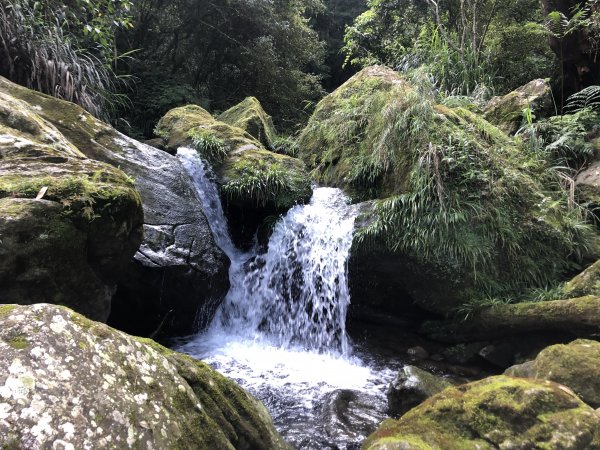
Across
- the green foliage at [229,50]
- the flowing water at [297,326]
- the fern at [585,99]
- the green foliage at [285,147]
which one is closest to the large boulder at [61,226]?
the flowing water at [297,326]

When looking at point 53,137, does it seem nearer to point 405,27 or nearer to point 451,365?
point 451,365

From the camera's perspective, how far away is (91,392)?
152 centimetres

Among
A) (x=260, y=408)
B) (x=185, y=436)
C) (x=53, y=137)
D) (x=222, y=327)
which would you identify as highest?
(x=53, y=137)

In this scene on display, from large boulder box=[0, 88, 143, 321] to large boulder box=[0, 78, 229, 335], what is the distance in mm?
1088

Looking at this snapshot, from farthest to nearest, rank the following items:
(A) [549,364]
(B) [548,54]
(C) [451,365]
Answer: (B) [548,54] → (C) [451,365] → (A) [549,364]

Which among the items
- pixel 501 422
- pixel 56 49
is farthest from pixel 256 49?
pixel 501 422

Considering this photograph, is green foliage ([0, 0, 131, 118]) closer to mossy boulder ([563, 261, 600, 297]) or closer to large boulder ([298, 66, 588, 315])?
large boulder ([298, 66, 588, 315])

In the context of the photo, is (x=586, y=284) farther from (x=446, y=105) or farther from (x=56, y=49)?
(x=56, y=49)

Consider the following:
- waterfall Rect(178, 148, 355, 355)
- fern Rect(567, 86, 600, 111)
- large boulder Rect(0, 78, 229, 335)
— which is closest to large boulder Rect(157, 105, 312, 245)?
waterfall Rect(178, 148, 355, 355)

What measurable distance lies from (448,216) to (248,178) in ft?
9.66

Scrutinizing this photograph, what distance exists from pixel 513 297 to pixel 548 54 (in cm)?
742

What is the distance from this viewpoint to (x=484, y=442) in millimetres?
2363

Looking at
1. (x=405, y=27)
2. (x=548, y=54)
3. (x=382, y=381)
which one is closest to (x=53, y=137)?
(x=382, y=381)

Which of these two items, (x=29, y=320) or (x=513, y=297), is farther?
(x=513, y=297)
